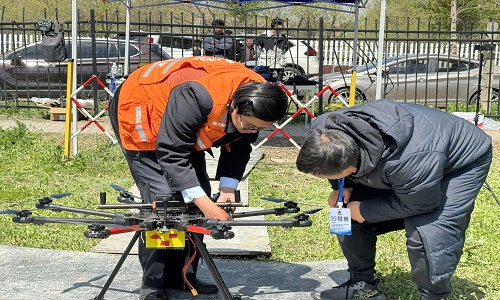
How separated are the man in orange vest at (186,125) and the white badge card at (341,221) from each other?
0.55 meters

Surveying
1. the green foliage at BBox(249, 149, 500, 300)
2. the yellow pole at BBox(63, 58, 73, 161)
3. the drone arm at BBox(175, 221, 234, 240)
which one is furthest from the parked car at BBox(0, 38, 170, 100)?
the drone arm at BBox(175, 221, 234, 240)

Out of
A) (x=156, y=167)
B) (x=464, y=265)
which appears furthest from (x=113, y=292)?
(x=464, y=265)

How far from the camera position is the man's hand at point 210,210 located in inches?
137

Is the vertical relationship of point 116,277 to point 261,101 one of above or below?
below

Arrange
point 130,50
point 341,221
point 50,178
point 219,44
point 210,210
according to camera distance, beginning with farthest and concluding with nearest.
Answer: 1. point 130,50
2. point 219,44
3. point 50,178
4. point 341,221
5. point 210,210

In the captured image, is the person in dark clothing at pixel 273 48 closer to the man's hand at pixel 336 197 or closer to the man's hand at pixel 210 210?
the man's hand at pixel 336 197

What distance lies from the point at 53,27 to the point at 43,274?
20.7 feet

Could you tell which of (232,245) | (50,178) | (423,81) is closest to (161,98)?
(232,245)

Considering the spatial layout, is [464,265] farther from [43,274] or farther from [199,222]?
→ [43,274]

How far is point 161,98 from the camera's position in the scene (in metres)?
3.77

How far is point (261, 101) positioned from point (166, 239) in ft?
2.64

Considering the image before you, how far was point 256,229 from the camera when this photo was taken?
576 cm

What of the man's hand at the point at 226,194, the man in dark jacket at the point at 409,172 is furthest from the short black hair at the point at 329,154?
the man's hand at the point at 226,194

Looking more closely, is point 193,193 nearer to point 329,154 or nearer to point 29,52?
point 329,154
